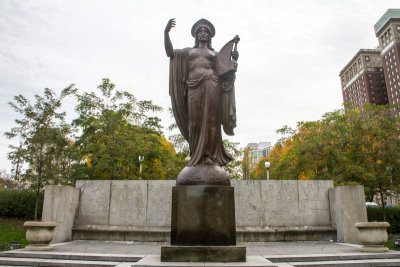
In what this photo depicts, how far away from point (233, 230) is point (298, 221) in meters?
7.73

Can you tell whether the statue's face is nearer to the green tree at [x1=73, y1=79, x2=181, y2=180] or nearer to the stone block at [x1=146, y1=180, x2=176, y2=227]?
the stone block at [x1=146, y1=180, x2=176, y2=227]

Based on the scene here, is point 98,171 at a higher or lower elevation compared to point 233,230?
higher

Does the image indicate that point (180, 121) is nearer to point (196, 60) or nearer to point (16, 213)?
point (196, 60)

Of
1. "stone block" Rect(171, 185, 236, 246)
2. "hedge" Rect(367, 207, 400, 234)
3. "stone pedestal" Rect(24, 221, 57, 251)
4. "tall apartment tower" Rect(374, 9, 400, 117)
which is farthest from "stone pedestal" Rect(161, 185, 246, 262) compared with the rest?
"tall apartment tower" Rect(374, 9, 400, 117)

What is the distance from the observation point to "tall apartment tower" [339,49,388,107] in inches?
3814

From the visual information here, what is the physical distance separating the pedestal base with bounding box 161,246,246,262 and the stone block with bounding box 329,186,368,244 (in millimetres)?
7605

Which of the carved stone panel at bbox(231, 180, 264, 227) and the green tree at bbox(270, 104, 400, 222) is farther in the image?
the green tree at bbox(270, 104, 400, 222)

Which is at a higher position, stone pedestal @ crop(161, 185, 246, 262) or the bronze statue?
the bronze statue

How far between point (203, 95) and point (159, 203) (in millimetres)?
7165

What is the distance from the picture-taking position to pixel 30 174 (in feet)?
51.1

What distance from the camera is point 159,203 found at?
12023 millimetres

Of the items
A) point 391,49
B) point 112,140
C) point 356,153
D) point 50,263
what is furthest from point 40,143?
point 391,49

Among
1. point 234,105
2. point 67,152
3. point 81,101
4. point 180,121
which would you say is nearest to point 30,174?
point 67,152

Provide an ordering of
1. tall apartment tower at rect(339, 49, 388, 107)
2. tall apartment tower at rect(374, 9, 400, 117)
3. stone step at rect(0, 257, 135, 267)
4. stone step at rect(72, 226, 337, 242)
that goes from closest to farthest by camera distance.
Answer: 1. stone step at rect(0, 257, 135, 267)
2. stone step at rect(72, 226, 337, 242)
3. tall apartment tower at rect(374, 9, 400, 117)
4. tall apartment tower at rect(339, 49, 388, 107)
